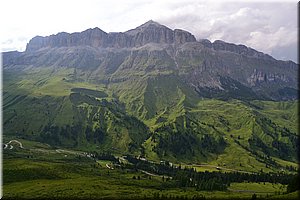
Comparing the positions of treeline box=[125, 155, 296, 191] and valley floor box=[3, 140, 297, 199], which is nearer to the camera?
valley floor box=[3, 140, 297, 199]

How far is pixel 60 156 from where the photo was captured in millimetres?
182000

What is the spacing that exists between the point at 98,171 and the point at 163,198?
167 feet

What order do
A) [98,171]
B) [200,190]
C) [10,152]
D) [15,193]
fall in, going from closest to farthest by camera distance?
[15,193] → [200,190] → [98,171] → [10,152]

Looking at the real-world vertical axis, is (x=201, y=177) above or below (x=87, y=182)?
below

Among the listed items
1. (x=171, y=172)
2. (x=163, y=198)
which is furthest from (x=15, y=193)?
(x=171, y=172)

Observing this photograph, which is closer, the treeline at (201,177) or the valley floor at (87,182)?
the valley floor at (87,182)

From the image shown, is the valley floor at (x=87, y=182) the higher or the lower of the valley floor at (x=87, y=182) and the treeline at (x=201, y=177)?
the higher

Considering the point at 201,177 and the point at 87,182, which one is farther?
the point at 201,177

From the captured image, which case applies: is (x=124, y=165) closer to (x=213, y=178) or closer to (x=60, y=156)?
(x=60, y=156)

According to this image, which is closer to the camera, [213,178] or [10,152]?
[213,178]

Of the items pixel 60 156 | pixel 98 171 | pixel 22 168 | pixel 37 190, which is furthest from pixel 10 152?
pixel 37 190

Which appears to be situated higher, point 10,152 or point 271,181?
point 10,152

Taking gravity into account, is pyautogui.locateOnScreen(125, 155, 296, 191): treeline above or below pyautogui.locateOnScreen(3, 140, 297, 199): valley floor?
below

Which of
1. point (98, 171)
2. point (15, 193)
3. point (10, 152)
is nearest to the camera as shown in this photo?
point (15, 193)
